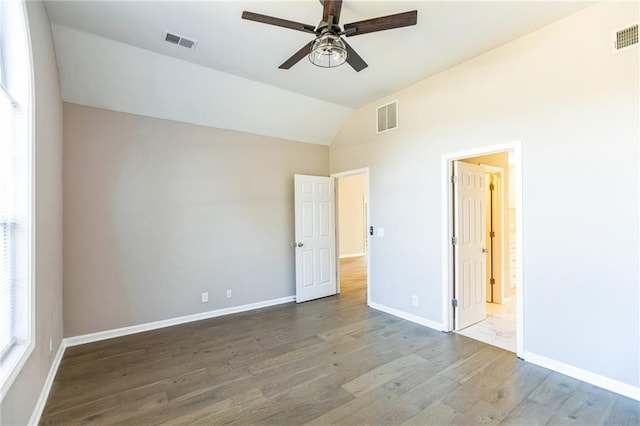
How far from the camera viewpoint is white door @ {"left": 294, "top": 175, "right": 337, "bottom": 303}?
480cm

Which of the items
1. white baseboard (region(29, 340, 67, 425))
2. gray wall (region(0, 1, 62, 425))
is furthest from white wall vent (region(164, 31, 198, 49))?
white baseboard (region(29, 340, 67, 425))

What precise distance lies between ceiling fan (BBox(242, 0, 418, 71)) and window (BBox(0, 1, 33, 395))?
4.97ft

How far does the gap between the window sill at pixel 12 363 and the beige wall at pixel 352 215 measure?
778 centimetres

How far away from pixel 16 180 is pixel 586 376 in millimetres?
4555

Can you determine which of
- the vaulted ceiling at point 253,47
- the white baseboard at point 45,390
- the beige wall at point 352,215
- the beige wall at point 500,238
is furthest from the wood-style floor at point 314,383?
the beige wall at point 352,215

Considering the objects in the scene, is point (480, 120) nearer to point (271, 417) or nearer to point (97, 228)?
point (271, 417)

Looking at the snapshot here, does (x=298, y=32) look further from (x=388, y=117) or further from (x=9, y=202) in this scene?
(x=9, y=202)

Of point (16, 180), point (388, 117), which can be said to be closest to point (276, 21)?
point (16, 180)

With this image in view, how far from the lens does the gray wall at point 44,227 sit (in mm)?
1849

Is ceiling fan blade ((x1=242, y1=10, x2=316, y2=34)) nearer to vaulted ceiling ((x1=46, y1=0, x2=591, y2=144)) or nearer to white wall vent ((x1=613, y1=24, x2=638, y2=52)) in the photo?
vaulted ceiling ((x1=46, y1=0, x2=591, y2=144))

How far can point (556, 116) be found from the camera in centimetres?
263

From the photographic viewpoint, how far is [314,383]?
2.50 metres

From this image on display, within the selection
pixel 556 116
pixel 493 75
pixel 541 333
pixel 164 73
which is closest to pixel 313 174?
pixel 164 73

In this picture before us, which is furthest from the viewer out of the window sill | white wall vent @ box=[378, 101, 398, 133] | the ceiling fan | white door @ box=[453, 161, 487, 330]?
white wall vent @ box=[378, 101, 398, 133]
